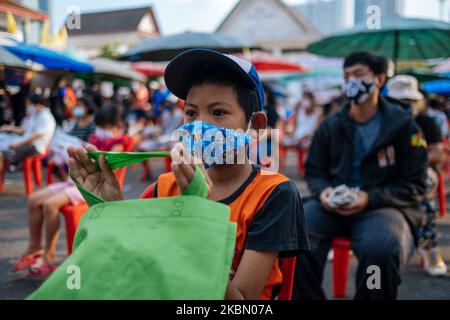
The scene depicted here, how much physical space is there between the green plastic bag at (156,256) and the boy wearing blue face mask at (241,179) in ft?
1.13

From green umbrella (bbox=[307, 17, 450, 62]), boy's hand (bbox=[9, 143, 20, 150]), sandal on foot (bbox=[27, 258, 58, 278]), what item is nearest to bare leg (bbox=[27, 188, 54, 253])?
sandal on foot (bbox=[27, 258, 58, 278])

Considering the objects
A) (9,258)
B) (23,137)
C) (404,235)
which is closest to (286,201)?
(404,235)

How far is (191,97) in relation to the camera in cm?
160

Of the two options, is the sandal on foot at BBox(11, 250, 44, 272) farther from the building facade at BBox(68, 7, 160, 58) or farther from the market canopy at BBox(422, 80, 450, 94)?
the building facade at BBox(68, 7, 160, 58)

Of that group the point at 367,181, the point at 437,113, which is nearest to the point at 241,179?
the point at 367,181

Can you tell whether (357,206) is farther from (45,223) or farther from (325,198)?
(45,223)

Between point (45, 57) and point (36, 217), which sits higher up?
point (45, 57)

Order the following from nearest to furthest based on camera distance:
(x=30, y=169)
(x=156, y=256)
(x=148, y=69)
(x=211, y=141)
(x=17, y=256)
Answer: (x=156, y=256) → (x=211, y=141) → (x=17, y=256) → (x=30, y=169) → (x=148, y=69)

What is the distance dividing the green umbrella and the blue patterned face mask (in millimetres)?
3915

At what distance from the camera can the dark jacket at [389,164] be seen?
292cm

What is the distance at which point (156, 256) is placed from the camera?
3.33 ft

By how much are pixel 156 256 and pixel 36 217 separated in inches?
127

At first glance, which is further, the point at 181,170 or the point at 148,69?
the point at 148,69
